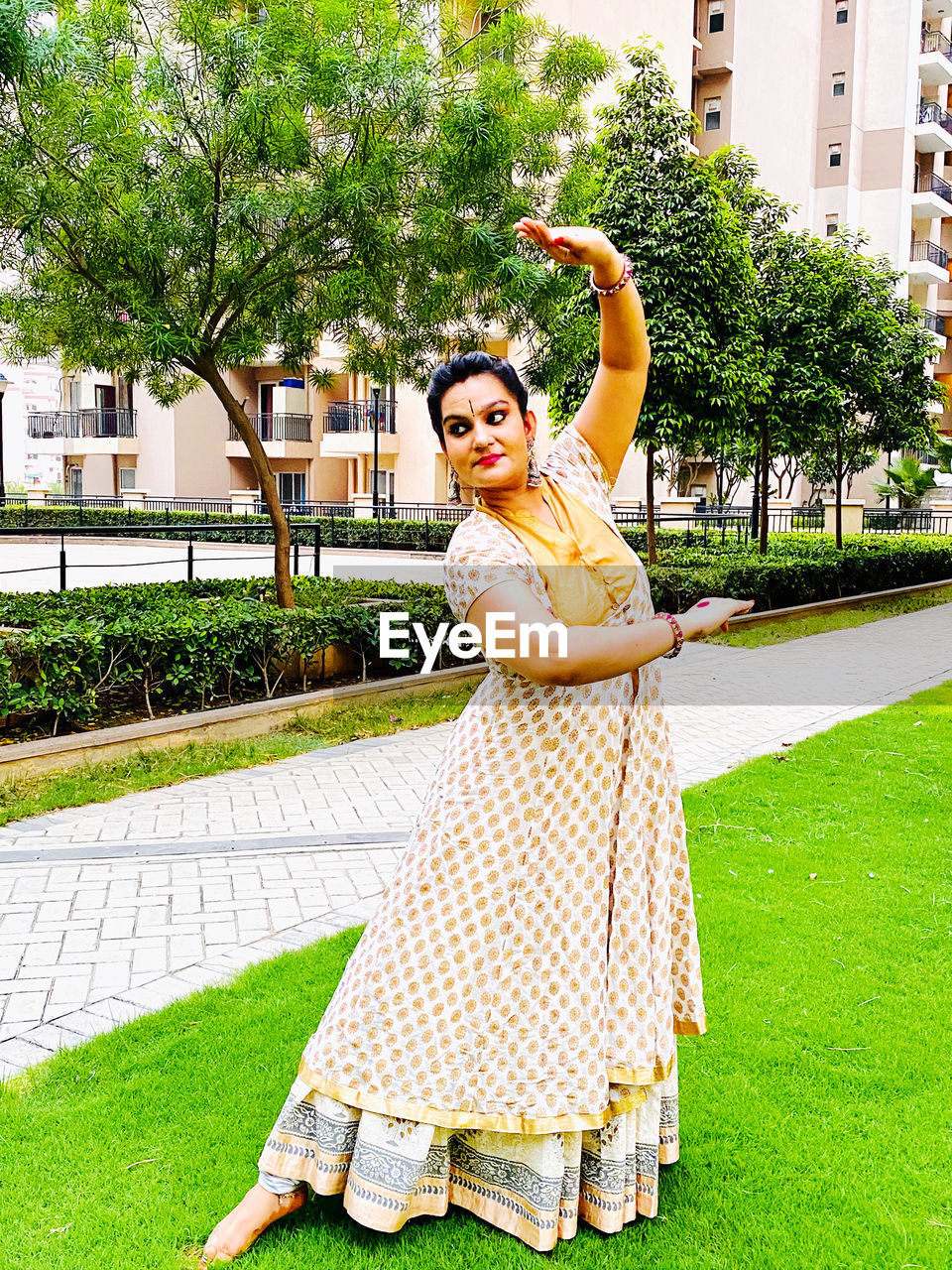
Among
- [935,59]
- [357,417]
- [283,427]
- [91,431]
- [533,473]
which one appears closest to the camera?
[533,473]

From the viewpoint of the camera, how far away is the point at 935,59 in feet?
142

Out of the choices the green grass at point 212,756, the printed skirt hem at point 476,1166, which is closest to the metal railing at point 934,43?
the green grass at point 212,756

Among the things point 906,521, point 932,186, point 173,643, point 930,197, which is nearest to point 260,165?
point 173,643

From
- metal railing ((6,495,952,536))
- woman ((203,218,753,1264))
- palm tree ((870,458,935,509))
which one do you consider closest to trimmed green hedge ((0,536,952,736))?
woman ((203,218,753,1264))

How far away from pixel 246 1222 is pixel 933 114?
50373mm

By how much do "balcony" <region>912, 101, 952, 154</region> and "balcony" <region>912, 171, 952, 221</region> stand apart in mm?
1075

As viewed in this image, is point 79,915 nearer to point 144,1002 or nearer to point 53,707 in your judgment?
point 144,1002

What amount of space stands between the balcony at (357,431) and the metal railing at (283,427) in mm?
2010

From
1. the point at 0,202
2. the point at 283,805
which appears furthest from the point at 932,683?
the point at 0,202

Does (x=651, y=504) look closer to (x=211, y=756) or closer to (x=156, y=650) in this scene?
(x=156, y=650)

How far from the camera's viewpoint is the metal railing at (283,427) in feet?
120

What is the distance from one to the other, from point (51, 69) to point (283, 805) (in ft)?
16.1

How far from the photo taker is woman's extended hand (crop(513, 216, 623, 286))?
2227 mm

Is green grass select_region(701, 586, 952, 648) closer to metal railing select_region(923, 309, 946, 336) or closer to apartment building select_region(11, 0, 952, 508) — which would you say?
apartment building select_region(11, 0, 952, 508)
